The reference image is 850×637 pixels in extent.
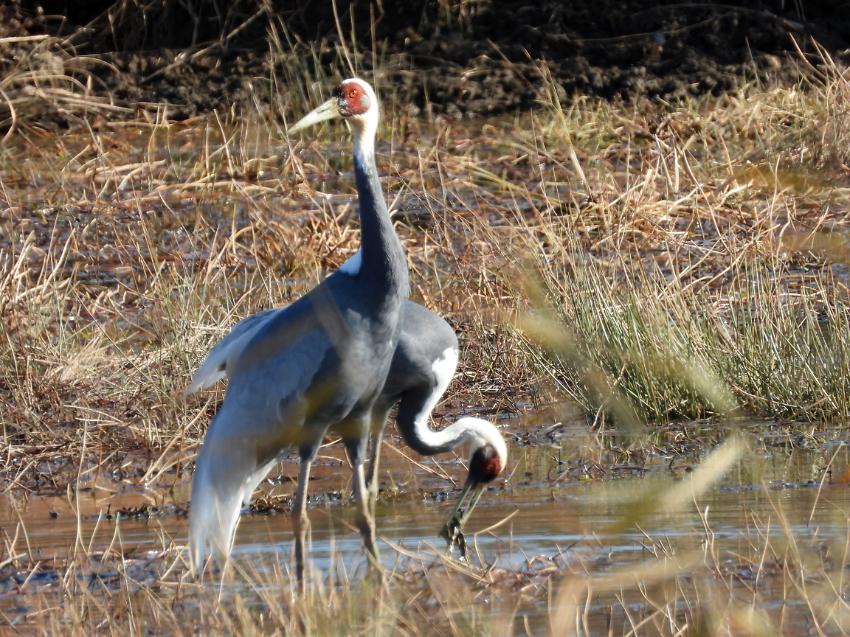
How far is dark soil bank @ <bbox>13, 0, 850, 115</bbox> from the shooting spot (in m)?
11.7

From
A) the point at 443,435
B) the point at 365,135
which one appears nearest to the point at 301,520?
the point at 443,435

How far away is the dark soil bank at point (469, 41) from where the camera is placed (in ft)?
38.5

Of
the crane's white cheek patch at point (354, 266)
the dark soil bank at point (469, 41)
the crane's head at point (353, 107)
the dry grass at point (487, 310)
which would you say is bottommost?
the dark soil bank at point (469, 41)

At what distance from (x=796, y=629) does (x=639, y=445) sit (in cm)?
209

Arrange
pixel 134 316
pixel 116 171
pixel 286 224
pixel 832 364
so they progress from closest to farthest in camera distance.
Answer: pixel 832 364
pixel 134 316
pixel 286 224
pixel 116 171

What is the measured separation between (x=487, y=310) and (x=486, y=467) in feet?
5.38

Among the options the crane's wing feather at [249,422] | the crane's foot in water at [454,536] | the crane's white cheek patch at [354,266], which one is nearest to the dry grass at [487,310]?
the crane's wing feather at [249,422]

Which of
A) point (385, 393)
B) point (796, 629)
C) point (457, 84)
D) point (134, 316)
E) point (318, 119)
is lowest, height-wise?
point (457, 84)

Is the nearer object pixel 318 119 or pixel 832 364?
pixel 318 119

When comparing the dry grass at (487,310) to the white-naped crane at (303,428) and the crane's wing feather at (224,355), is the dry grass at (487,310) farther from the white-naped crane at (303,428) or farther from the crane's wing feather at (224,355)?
the crane's wing feather at (224,355)

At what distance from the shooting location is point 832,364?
5.40 meters

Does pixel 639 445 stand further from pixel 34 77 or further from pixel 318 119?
pixel 34 77


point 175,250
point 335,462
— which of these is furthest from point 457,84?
point 335,462

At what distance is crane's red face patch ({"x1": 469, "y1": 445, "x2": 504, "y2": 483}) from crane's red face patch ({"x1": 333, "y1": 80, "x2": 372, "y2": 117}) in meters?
1.20
